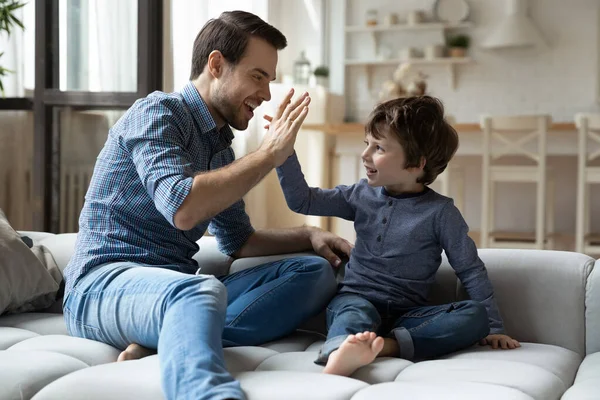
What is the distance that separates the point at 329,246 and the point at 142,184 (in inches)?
22.9

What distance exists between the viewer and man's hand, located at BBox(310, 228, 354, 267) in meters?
2.17

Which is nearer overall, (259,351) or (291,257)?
(259,351)

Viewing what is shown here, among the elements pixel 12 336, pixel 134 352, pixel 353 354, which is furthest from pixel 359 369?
pixel 12 336

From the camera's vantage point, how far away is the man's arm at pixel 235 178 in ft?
5.61

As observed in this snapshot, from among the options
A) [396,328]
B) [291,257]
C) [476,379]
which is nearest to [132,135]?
[291,257]

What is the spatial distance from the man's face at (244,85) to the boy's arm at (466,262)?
554 millimetres

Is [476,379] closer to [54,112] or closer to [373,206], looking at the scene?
[373,206]

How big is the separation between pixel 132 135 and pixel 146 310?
1.35 feet

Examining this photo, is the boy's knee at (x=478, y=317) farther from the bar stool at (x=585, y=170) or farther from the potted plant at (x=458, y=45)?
the potted plant at (x=458, y=45)

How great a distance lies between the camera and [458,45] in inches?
251

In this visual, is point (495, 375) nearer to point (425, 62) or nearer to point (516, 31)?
point (516, 31)

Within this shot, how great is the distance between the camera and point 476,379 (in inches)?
61.0

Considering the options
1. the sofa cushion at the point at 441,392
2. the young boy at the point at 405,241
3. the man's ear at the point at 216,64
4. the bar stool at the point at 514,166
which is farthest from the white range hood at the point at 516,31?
the sofa cushion at the point at 441,392

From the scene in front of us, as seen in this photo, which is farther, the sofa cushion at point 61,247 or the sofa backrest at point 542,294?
the sofa cushion at point 61,247
